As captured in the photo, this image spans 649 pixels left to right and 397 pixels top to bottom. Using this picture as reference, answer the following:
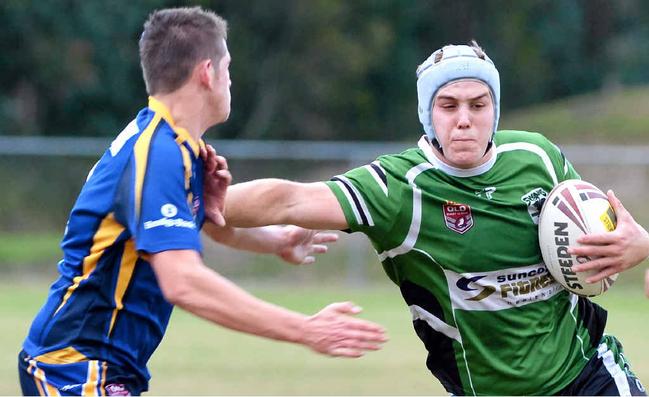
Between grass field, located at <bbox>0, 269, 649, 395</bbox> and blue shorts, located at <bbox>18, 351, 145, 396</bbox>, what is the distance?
4.27 meters

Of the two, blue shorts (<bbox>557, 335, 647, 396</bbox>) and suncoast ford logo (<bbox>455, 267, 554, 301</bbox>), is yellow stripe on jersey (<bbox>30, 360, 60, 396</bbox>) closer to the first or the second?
suncoast ford logo (<bbox>455, 267, 554, 301</bbox>)

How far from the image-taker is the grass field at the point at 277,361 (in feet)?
29.6

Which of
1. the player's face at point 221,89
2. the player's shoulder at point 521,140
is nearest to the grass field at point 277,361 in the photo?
the player's shoulder at point 521,140

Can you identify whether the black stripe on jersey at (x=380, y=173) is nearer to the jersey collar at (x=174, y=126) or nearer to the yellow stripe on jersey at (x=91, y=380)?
the jersey collar at (x=174, y=126)

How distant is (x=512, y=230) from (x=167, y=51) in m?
1.78

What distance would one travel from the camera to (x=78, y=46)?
109 ft

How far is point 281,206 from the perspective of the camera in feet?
16.4

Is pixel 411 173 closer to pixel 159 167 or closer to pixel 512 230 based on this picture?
pixel 512 230

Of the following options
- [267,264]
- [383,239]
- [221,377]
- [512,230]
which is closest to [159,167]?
[383,239]

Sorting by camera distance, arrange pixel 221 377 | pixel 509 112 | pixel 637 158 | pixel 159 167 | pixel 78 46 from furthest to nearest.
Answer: pixel 509 112
pixel 78 46
pixel 637 158
pixel 221 377
pixel 159 167

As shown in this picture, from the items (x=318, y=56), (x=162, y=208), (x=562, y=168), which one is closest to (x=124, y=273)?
(x=162, y=208)

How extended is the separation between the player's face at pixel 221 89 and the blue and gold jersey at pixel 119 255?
19 centimetres

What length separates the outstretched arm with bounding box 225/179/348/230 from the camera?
16.2 feet

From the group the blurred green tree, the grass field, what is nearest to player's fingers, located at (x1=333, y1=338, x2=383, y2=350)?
the grass field
